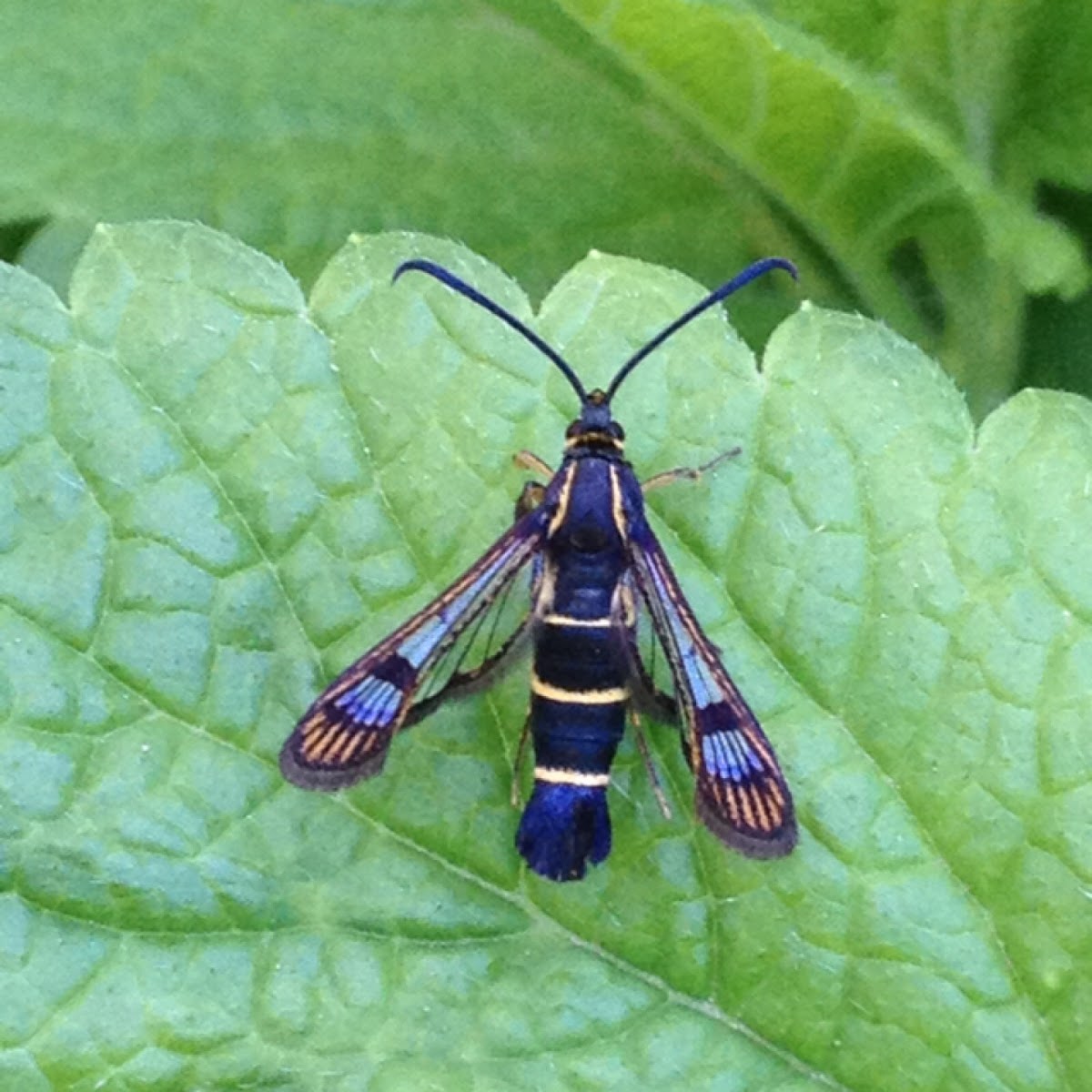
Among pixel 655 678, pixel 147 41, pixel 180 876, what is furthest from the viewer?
pixel 147 41

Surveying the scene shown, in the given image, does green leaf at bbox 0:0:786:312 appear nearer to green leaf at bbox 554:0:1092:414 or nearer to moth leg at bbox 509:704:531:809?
green leaf at bbox 554:0:1092:414

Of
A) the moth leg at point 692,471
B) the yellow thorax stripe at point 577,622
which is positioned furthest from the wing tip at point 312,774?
the moth leg at point 692,471

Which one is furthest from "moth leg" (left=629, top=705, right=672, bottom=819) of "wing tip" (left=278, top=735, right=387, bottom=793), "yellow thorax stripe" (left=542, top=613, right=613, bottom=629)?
"wing tip" (left=278, top=735, right=387, bottom=793)

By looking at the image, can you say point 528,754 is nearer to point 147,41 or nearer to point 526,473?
point 526,473

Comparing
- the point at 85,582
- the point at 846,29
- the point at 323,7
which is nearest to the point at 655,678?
the point at 85,582

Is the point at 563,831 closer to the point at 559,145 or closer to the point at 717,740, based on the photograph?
the point at 717,740

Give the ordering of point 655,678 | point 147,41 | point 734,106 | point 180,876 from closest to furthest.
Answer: point 180,876, point 655,678, point 734,106, point 147,41

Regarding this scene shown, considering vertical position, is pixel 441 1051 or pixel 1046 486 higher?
pixel 1046 486
